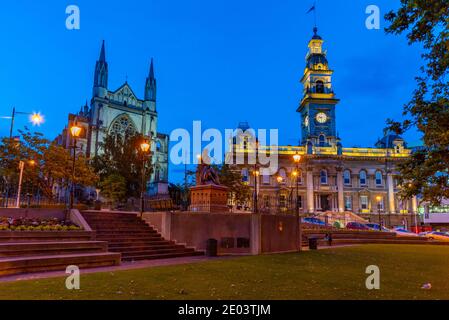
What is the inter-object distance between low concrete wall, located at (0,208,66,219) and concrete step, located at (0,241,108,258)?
429 centimetres

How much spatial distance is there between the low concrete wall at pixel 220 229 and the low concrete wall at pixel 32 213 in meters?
4.83

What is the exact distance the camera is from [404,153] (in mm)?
68938

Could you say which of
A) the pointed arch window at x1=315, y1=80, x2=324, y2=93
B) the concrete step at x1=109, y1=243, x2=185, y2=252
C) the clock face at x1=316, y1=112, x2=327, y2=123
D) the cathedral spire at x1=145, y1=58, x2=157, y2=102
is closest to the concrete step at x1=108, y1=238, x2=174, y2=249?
the concrete step at x1=109, y1=243, x2=185, y2=252

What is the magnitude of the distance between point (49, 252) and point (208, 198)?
10.2 meters

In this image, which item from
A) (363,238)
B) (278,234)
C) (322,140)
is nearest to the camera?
(278,234)

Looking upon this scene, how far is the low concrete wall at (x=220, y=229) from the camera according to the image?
62.1 feet

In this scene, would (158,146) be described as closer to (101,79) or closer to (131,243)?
(101,79)

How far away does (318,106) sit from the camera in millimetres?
70875

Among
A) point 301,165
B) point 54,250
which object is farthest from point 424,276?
point 301,165

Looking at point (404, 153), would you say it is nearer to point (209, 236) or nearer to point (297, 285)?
point (209, 236)

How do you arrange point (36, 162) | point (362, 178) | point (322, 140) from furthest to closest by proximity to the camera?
point (322, 140), point (362, 178), point (36, 162)

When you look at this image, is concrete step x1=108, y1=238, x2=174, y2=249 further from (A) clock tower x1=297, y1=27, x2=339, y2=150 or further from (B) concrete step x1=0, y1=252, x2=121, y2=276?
(A) clock tower x1=297, y1=27, x2=339, y2=150

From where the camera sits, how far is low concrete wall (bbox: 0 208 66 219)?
16.6m

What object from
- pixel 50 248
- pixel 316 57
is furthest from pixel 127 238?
pixel 316 57
